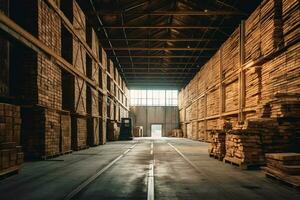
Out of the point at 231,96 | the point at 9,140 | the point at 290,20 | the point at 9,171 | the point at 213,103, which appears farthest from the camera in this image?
the point at 213,103

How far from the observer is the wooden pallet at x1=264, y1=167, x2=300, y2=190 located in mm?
6707

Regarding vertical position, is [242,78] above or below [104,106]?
above

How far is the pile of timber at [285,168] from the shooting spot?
22.9 ft

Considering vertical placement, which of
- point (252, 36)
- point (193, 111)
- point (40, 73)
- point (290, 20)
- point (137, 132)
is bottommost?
point (137, 132)

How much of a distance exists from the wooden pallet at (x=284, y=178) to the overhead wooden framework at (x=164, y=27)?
11.6 m

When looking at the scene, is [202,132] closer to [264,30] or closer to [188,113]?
[188,113]

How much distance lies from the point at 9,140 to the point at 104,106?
59.7ft

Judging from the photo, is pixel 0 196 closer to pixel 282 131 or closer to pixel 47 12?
pixel 282 131

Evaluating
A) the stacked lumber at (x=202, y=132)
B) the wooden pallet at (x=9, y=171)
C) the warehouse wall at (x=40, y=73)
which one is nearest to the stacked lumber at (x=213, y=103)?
the stacked lumber at (x=202, y=132)

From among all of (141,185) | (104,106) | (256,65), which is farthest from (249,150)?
(104,106)

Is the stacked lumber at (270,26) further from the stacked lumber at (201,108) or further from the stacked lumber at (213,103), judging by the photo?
the stacked lumber at (201,108)

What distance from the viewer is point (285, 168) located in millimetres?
7355

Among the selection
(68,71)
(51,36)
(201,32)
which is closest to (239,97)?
(201,32)

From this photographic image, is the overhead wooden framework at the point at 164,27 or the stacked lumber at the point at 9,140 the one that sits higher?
the overhead wooden framework at the point at 164,27
